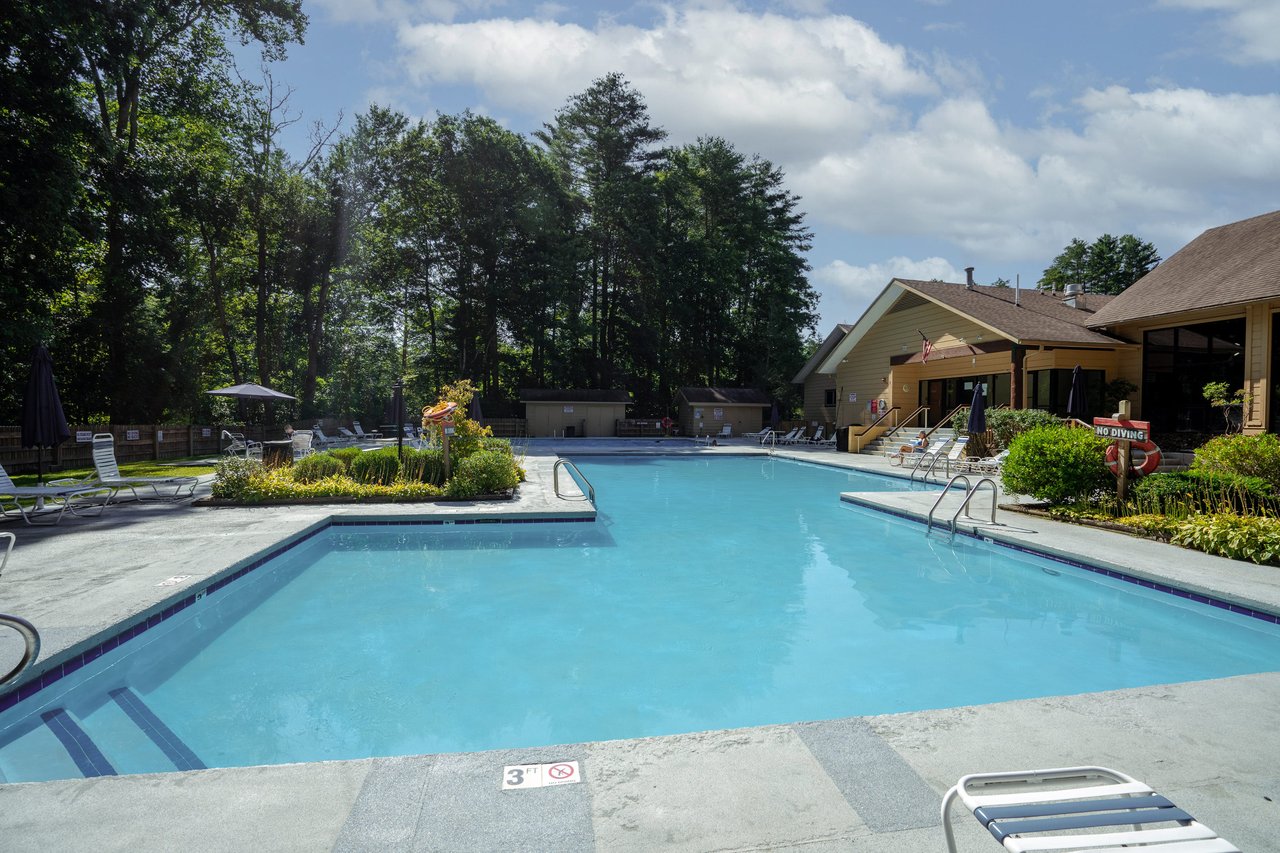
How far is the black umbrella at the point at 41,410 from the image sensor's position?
10.4 metres

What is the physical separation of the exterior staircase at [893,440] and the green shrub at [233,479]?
17826mm

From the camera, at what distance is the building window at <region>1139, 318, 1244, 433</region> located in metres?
14.7

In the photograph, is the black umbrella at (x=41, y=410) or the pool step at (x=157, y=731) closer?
the pool step at (x=157, y=731)

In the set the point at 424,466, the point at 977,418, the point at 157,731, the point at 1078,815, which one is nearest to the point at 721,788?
the point at 1078,815

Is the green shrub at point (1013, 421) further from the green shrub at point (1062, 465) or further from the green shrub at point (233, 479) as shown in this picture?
the green shrub at point (233, 479)

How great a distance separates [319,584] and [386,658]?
2.51 meters

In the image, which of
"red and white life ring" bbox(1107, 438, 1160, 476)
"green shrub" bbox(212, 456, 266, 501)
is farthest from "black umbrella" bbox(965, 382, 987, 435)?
"green shrub" bbox(212, 456, 266, 501)

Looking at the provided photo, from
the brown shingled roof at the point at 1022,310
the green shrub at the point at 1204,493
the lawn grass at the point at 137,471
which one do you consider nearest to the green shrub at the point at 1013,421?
the brown shingled roof at the point at 1022,310

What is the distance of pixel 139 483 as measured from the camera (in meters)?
10.5

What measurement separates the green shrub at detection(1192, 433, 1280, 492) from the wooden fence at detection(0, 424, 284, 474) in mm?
22324

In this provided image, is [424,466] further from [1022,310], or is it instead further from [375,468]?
[1022,310]

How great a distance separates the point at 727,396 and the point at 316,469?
25.0 meters

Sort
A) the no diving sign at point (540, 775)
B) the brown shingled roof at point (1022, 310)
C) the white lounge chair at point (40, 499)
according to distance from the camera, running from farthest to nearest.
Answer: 1. the brown shingled roof at point (1022, 310)
2. the white lounge chair at point (40, 499)
3. the no diving sign at point (540, 775)

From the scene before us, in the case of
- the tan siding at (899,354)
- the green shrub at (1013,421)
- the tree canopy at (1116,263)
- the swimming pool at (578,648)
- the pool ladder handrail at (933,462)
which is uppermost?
the tree canopy at (1116,263)
